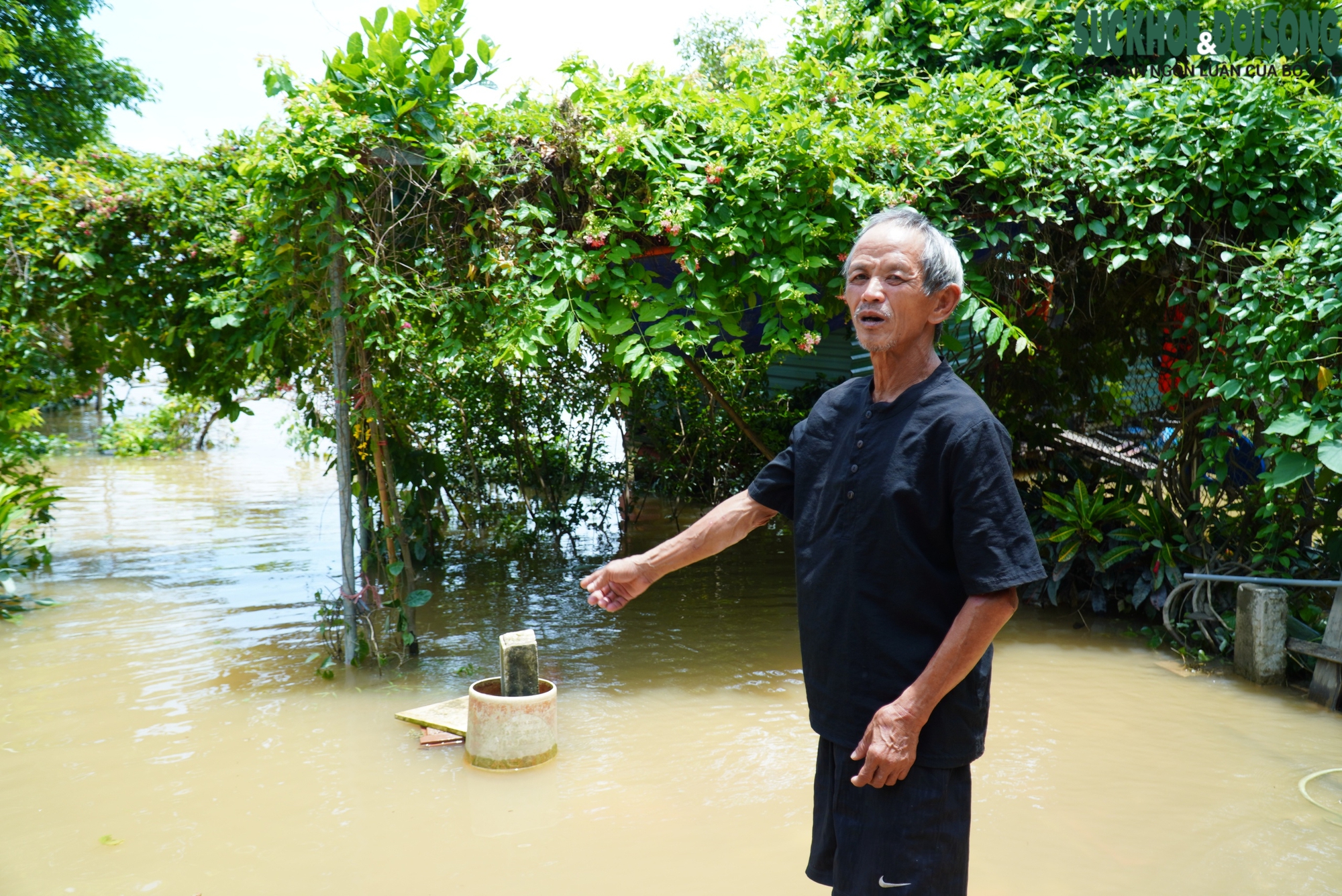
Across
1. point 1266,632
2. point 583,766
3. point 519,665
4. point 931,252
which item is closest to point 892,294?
point 931,252

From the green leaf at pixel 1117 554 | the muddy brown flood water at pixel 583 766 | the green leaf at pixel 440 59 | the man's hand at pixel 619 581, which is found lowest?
the muddy brown flood water at pixel 583 766

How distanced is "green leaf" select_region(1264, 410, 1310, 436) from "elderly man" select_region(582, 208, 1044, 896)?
3895 millimetres

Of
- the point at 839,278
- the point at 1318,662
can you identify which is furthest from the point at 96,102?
the point at 1318,662

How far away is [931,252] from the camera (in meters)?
2.04

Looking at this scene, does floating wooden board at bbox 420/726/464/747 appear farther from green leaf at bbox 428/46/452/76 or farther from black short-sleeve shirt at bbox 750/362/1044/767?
green leaf at bbox 428/46/452/76

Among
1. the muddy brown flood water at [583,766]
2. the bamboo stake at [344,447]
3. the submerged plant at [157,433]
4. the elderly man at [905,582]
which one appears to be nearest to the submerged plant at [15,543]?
the muddy brown flood water at [583,766]

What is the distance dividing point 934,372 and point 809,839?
254cm

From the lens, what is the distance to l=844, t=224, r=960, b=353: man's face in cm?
204

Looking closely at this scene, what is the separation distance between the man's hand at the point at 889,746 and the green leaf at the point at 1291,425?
4.17m

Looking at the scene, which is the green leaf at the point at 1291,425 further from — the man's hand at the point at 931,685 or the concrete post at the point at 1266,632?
the man's hand at the point at 931,685

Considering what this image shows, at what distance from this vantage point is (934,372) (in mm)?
2086

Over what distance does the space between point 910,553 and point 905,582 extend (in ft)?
0.21

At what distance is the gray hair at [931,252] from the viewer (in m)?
2.04

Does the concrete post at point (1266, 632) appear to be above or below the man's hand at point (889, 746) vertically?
below
